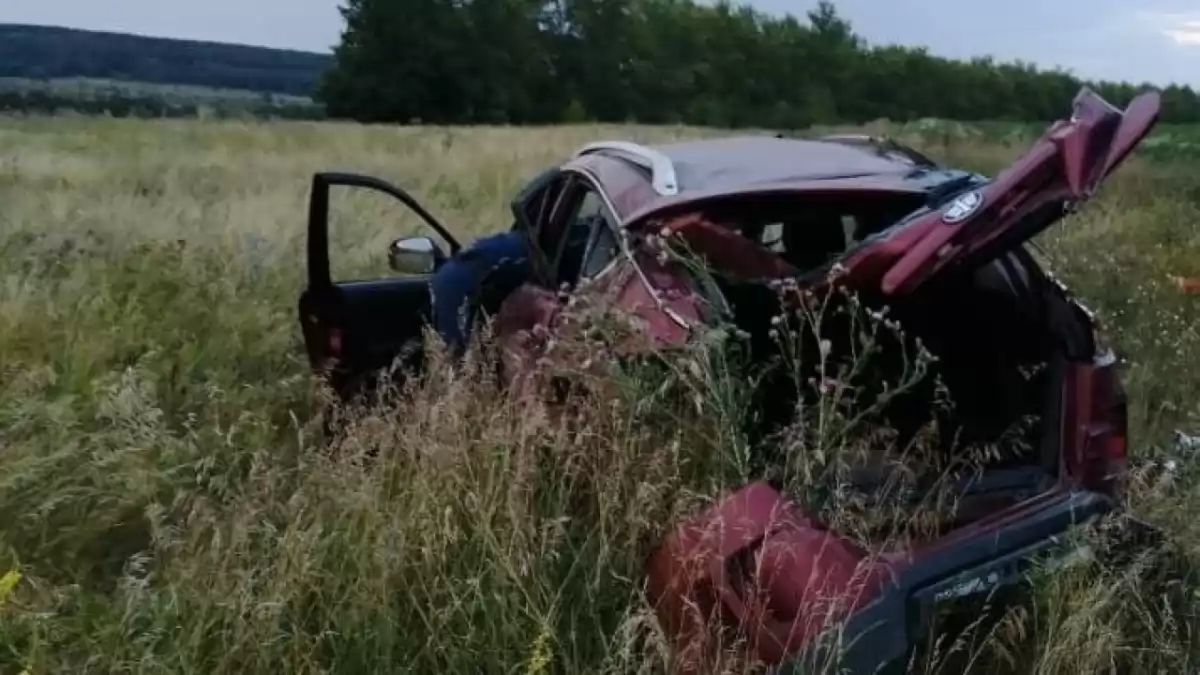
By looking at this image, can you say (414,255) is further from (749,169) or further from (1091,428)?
(1091,428)

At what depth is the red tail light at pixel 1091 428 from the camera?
4.21 metres

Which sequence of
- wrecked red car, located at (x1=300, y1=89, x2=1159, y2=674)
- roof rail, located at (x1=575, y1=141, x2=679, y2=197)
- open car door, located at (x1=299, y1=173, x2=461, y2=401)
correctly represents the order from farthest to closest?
1. open car door, located at (x1=299, y1=173, x2=461, y2=401)
2. roof rail, located at (x1=575, y1=141, x2=679, y2=197)
3. wrecked red car, located at (x1=300, y1=89, x2=1159, y2=674)

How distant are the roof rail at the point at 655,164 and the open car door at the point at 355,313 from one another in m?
1.23

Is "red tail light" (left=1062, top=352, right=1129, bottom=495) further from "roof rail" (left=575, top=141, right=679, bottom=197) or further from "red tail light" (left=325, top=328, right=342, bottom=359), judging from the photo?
"red tail light" (left=325, top=328, right=342, bottom=359)

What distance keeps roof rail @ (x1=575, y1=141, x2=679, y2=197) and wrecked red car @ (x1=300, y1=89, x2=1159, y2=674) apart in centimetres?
1

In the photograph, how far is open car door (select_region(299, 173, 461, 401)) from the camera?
247 inches

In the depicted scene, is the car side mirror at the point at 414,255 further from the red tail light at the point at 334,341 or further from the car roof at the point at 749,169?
the car roof at the point at 749,169

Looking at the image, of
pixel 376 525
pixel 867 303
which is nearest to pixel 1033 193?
pixel 867 303

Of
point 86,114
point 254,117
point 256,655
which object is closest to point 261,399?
point 256,655

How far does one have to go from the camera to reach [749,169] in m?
4.58

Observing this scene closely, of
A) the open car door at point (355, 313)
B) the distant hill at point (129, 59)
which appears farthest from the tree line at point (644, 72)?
the open car door at point (355, 313)

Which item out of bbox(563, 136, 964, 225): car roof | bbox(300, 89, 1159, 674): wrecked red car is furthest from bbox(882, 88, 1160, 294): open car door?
bbox(563, 136, 964, 225): car roof

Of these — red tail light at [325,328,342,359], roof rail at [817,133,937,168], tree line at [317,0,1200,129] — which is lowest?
tree line at [317,0,1200,129]

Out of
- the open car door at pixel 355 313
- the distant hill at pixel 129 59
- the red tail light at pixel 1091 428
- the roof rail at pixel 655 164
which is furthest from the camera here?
the distant hill at pixel 129 59
